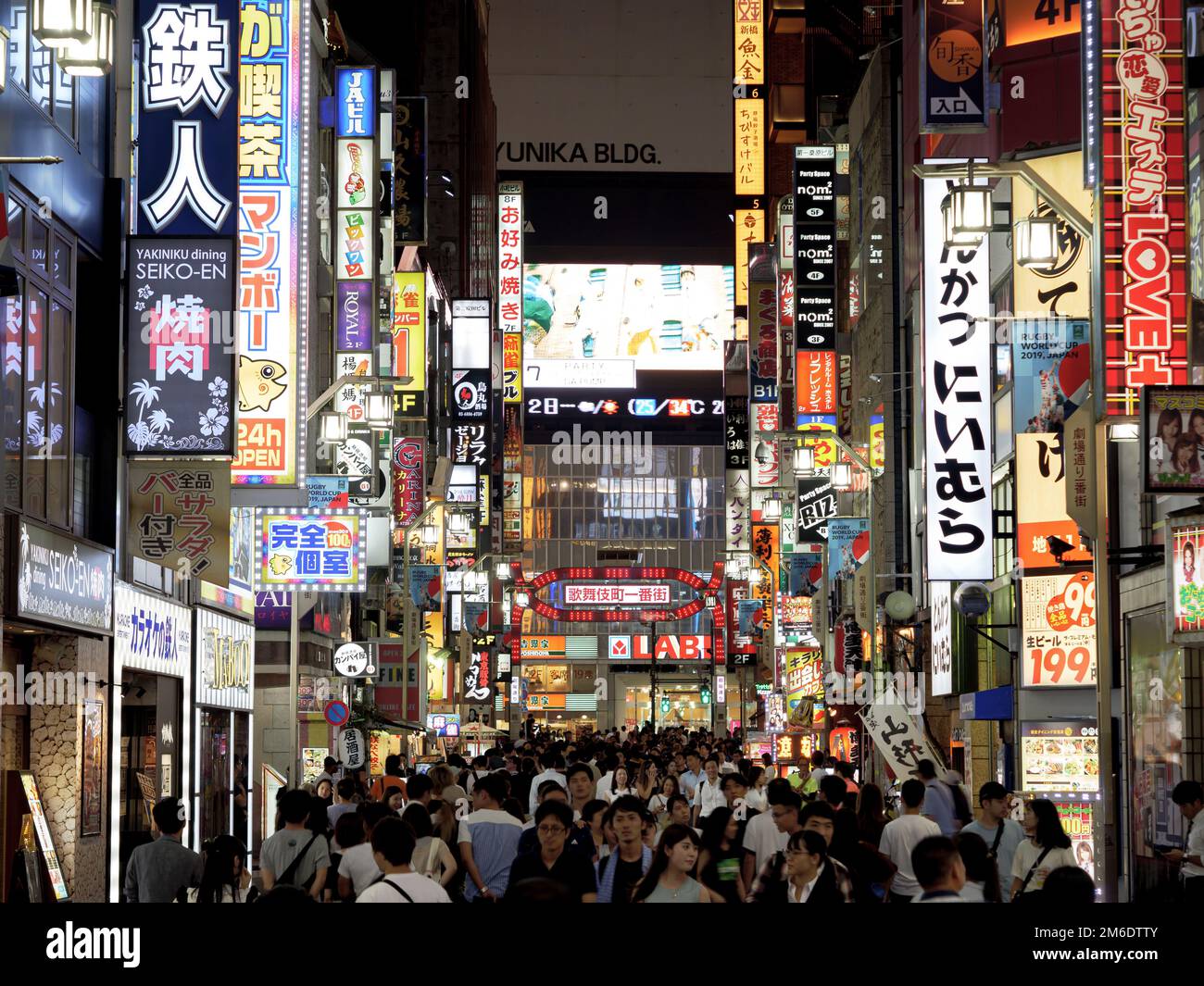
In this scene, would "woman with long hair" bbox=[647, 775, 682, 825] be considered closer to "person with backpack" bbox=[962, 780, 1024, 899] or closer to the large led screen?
"person with backpack" bbox=[962, 780, 1024, 899]

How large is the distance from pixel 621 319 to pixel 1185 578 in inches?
4374

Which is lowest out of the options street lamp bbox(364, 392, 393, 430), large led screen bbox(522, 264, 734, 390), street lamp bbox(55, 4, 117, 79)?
street lamp bbox(364, 392, 393, 430)

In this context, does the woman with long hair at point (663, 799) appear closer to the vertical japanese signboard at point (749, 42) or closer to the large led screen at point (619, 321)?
the vertical japanese signboard at point (749, 42)

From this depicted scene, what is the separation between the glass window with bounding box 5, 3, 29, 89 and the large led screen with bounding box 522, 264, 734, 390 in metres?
106

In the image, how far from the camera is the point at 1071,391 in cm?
2447

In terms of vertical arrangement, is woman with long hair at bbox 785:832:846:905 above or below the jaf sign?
below

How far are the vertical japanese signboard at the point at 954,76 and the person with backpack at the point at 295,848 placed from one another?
41.8 feet

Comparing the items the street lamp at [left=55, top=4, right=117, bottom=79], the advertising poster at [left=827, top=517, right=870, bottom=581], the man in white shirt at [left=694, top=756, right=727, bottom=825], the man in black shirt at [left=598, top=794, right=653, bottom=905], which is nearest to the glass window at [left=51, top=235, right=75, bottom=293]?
the street lamp at [left=55, top=4, right=117, bottom=79]

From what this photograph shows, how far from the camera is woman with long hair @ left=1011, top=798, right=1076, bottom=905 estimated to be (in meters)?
11.7

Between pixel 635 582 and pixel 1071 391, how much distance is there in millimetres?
64490

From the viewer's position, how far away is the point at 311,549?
24.7 metres

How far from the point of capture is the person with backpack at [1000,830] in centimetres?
1312

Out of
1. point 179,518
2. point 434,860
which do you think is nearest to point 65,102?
point 179,518

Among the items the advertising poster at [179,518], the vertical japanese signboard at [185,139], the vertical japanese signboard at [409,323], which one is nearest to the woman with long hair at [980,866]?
the advertising poster at [179,518]
